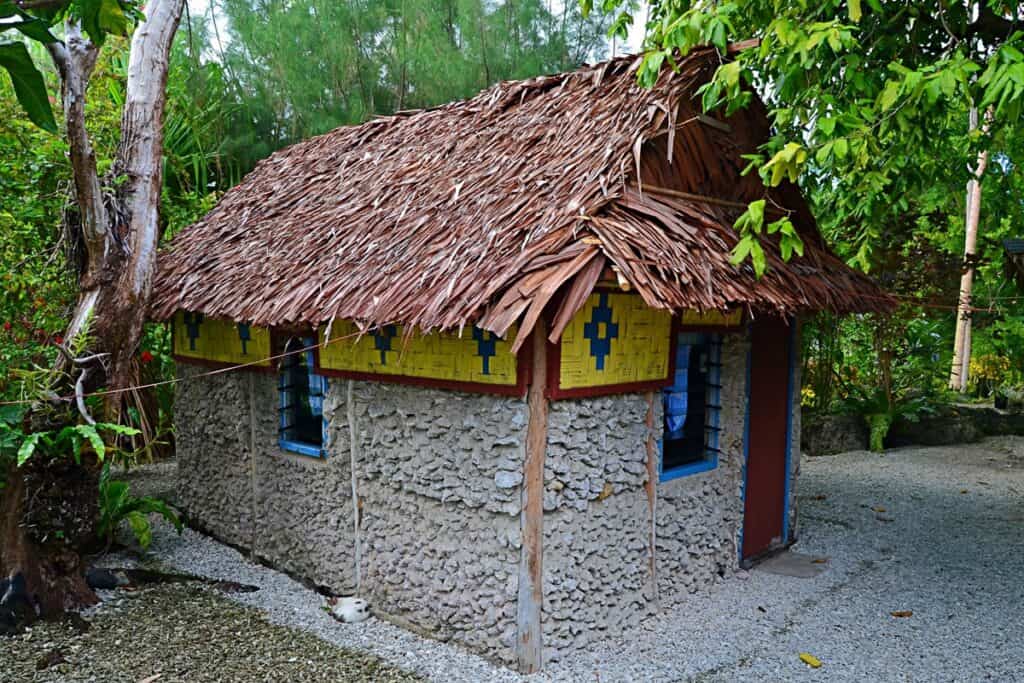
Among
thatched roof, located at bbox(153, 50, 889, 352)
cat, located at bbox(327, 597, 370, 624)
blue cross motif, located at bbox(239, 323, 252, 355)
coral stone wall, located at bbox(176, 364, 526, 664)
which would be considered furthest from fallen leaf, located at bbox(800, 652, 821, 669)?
blue cross motif, located at bbox(239, 323, 252, 355)

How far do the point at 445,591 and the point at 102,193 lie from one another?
3530 millimetres

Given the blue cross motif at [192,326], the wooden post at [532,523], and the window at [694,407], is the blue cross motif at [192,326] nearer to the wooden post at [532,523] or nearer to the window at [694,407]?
the wooden post at [532,523]

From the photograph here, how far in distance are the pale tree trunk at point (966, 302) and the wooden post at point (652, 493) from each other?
718cm

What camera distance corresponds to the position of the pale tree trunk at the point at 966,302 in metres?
11.0

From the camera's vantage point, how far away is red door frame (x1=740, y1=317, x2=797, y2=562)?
6082mm

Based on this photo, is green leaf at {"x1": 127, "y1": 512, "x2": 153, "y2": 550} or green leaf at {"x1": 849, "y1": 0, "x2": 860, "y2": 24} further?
green leaf at {"x1": 127, "y1": 512, "x2": 153, "y2": 550}

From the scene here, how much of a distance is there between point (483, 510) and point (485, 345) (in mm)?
975

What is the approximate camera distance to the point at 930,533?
712 centimetres

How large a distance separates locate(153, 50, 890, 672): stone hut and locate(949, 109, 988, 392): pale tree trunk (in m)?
6.04

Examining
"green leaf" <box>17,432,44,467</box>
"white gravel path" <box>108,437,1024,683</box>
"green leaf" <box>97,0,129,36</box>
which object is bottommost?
"white gravel path" <box>108,437,1024,683</box>

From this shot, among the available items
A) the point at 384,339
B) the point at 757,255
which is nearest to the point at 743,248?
the point at 757,255

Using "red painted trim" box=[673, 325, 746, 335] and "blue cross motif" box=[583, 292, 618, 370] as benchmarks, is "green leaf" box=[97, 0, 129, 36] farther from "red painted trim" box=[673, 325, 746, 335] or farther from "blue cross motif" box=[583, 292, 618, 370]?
"red painted trim" box=[673, 325, 746, 335]

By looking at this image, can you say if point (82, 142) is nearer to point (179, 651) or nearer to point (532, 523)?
point (179, 651)

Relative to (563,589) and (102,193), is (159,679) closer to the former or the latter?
(563,589)
